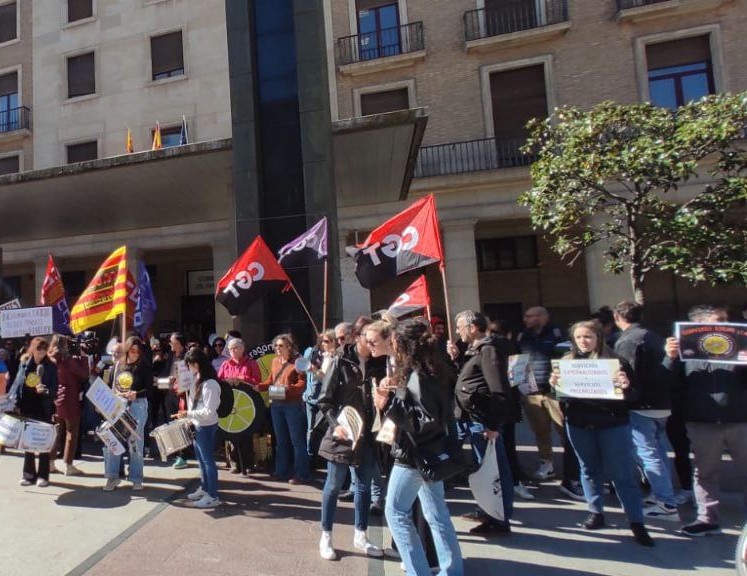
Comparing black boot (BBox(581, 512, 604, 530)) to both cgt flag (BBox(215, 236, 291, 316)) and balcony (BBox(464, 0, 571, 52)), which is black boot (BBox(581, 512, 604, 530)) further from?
balcony (BBox(464, 0, 571, 52))

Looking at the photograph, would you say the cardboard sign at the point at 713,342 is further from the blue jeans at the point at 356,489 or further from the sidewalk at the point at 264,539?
the blue jeans at the point at 356,489

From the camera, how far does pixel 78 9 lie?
19156mm

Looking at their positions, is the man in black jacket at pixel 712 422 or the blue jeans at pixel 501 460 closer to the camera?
the man in black jacket at pixel 712 422

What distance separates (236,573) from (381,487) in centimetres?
131

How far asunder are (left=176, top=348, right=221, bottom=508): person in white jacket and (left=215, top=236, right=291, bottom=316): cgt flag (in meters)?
1.35

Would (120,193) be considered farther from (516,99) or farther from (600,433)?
(516,99)

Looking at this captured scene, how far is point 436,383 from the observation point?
299 centimetres

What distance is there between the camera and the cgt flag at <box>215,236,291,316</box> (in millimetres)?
6137

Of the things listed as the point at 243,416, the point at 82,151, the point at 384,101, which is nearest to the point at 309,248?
the point at 243,416

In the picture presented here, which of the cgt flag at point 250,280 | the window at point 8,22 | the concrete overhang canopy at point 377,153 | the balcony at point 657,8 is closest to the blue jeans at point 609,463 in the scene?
the cgt flag at point 250,280

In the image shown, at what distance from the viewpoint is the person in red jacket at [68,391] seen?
5.71 m

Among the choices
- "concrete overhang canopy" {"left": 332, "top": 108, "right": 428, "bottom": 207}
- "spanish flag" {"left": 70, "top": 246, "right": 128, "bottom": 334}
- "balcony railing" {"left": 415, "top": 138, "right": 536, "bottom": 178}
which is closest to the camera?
"spanish flag" {"left": 70, "top": 246, "right": 128, "bottom": 334}

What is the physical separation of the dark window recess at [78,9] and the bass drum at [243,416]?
65.6 ft

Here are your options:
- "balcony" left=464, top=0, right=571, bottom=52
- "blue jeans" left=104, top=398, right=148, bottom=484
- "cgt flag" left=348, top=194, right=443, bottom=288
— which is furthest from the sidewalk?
"balcony" left=464, top=0, right=571, bottom=52
